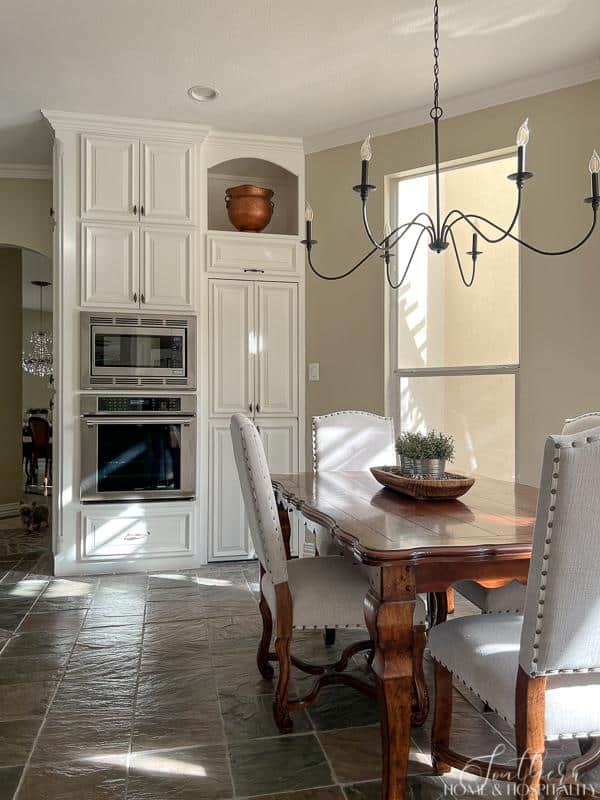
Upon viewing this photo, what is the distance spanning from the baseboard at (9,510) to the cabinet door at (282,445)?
299cm

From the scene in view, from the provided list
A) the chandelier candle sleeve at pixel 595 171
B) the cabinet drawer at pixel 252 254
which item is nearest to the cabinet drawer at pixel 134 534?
the cabinet drawer at pixel 252 254

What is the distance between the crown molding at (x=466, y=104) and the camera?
352 cm

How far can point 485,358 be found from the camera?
3914mm

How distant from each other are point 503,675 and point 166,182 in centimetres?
360

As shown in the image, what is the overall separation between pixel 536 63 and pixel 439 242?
1.86 m

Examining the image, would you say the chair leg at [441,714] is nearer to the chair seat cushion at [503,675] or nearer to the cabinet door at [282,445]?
the chair seat cushion at [503,675]

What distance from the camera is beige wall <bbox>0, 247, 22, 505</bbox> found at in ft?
20.4

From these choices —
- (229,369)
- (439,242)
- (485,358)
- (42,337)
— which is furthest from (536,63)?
(42,337)

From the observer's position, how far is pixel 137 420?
13.3ft

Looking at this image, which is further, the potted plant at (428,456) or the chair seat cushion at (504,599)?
the potted plant at (428,456)

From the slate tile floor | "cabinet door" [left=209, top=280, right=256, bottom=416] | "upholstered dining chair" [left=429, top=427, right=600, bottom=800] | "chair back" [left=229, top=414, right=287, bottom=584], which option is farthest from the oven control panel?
"upholstered dining chair" [left=429, top=427, right=600, bottom=800]

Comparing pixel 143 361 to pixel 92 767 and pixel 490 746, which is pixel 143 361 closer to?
pixel 92 767

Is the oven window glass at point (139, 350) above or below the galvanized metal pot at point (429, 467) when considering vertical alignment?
above

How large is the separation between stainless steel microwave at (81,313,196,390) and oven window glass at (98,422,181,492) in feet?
0.90
